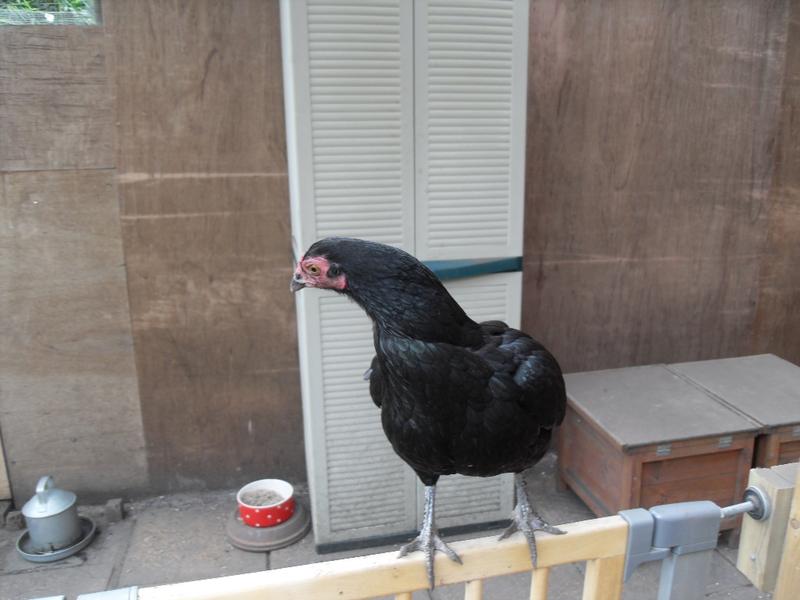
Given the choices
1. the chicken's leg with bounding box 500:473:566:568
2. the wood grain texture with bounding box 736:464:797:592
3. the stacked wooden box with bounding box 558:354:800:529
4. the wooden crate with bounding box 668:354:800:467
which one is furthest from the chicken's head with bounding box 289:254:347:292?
the wooden crate with bounding box 668:354:800:467

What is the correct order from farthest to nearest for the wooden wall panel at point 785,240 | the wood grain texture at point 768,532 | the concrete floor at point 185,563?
the wooden wall panel at point 785,240 → the concrete floor at point 185,563 → the wood grain texture at point 768,532

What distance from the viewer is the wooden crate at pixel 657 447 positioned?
104 inches

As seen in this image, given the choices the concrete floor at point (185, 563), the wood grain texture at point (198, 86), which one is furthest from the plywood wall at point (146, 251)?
the concrete floor at point (185, 563)

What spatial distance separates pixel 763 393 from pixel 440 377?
2291mm

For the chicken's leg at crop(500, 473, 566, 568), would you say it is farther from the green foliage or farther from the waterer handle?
the green foliage

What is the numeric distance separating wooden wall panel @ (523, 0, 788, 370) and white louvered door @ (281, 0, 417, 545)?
3.24 feet

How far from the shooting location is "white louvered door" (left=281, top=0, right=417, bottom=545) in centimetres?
234

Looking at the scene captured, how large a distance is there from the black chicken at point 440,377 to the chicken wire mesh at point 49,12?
2.08 metres

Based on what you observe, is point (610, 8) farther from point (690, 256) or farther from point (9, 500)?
point (9, 500)

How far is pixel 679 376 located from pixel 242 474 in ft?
7.34

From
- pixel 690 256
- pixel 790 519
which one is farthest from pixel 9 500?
pixel 690 256

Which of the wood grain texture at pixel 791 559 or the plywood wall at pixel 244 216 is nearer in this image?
the wood grain texture at pixel 791 559

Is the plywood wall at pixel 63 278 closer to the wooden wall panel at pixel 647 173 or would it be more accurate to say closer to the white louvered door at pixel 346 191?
the white louvered door at pixel 346 191

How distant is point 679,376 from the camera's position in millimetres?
3213
